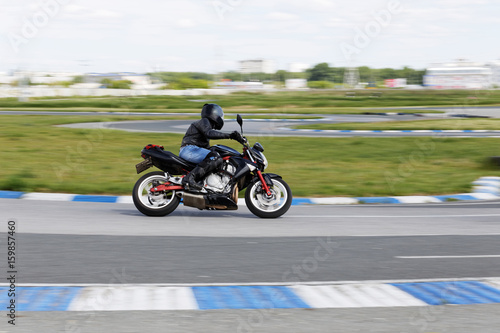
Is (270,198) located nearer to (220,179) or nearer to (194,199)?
(220,179)

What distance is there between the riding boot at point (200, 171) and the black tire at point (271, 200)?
1.98ft

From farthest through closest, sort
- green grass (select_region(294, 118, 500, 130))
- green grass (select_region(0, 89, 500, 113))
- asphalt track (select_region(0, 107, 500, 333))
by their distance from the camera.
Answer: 1. green grass (select_region(0, 89, 500, 113))
2. green grass (select_region(294, 118, 500, 130))
3. asphalt track (select_region(0, 107, 500, 333))

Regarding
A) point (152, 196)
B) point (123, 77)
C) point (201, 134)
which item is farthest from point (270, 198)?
point (123, 77)

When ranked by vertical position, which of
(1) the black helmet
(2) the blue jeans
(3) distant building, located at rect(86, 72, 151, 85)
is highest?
(3) distant building, located at rect(86, 72, 151, 85)

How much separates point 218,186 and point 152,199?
0.96 metres

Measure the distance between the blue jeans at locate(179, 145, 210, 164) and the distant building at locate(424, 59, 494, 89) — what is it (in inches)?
5689

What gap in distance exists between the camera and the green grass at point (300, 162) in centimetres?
1354

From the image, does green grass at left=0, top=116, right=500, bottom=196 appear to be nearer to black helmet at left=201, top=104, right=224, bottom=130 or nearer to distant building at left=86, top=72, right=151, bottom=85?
black helmet at left=201, top=104, right=224, bottom=130

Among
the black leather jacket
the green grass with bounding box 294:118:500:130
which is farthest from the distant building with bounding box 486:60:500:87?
the black leather jacket

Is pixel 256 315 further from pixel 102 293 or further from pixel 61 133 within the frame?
pixel 61 133

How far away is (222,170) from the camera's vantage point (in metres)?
9.44

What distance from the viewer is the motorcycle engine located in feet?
30.8

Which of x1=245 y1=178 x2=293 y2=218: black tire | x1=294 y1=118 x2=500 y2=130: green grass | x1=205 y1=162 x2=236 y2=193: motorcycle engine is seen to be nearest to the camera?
x1=205 y1=162 x2=236 y2=193: motorcycle engine

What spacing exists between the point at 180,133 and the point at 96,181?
45.1ft
